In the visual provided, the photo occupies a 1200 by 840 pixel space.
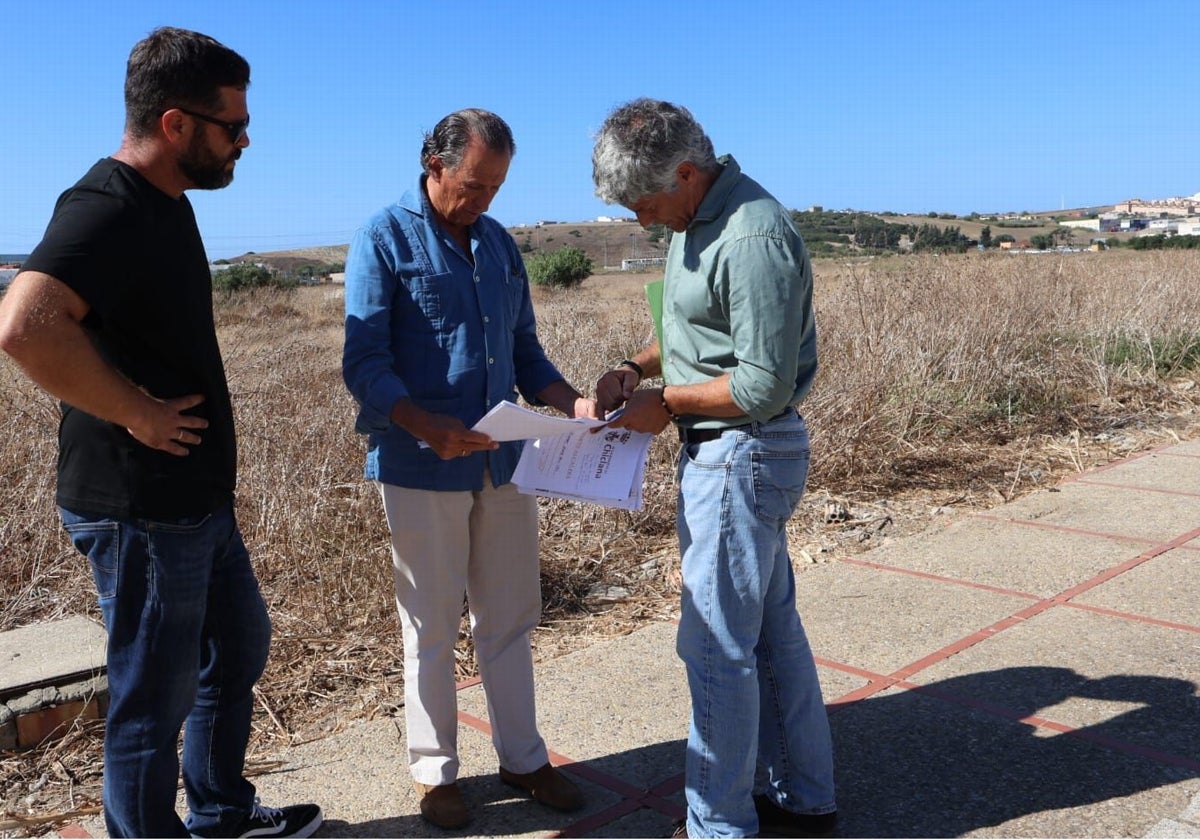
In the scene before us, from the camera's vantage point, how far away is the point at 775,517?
3.04m

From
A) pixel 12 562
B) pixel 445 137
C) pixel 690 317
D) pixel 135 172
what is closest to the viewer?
pixel 135 172

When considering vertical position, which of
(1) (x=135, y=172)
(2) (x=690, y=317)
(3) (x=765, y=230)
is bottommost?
(2) (x=690, y=317)

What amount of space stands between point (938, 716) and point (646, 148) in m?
2.30

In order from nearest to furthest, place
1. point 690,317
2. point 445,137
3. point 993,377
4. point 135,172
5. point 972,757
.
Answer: point 135,172 → point 690,317 → point 445,137 → point 972,757 → point 993,377

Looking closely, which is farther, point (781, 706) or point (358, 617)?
point (358, 617)

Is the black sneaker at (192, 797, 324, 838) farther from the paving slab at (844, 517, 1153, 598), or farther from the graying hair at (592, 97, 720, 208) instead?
the paving slab at (844, 517, 1153, 598)

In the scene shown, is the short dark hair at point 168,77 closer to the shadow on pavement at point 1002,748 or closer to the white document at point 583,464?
the white document at point 583,464

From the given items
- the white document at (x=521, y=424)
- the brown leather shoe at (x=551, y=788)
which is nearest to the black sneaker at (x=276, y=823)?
the brown leather shoe at (x=551, y=788)

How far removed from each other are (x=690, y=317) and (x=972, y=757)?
70.0 inches

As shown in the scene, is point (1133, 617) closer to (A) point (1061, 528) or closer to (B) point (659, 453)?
(A) point (1061, 528)

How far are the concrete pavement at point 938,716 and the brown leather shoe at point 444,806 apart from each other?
5 cm

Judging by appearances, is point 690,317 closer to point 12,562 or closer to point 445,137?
point 445,137

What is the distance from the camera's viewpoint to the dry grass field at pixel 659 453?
15.3ft

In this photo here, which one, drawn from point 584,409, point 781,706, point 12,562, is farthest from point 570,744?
point 12,562
